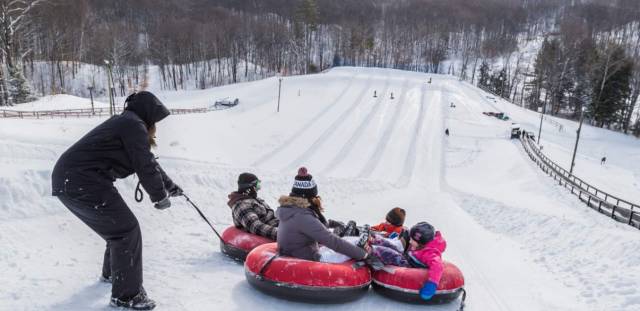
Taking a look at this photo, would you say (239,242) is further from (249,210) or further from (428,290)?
(428,290)

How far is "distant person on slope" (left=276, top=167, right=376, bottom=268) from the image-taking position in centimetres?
504

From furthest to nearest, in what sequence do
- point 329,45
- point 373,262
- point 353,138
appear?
point 329,45
point 353,138
point 373,262

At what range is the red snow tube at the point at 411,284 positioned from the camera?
5434mm

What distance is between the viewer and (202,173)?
12.4 meters

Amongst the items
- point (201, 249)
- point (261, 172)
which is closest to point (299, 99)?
point (261, 172)

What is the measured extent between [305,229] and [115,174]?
2203 mm

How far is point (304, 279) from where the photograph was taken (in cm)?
505

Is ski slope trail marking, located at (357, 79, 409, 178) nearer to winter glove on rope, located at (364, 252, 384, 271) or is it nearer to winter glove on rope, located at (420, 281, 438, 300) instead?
winter glove on rope, located at (364, 252, 384, 271)

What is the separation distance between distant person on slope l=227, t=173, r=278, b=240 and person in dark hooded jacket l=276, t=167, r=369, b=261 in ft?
4.26

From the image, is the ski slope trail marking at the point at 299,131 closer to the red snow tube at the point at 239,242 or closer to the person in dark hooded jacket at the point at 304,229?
the red snow tube at the point at 239,242

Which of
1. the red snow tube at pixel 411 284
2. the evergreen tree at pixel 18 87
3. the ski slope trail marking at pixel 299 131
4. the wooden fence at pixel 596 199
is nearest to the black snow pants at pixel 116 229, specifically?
the red snow tube at pixel 411 284

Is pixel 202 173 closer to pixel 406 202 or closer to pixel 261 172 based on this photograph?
pixel 261 172

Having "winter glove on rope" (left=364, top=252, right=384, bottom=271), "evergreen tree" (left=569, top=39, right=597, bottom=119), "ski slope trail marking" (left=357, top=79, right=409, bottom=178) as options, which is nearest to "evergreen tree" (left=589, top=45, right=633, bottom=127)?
"evergreen tree" (left=569, top=39, right=597, bottom=119)

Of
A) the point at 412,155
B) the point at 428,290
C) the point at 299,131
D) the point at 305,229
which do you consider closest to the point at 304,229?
the point at 305,229
